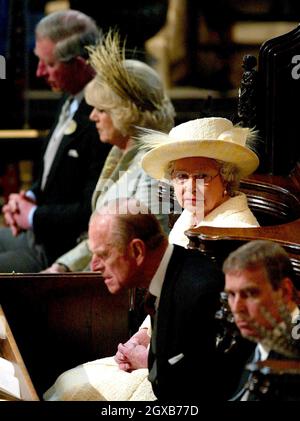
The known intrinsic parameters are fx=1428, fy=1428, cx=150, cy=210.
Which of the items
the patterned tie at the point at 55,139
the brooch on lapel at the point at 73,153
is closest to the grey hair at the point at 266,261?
the brooch on lapel at the point at 73,153

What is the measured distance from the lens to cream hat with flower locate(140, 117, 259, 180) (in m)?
3.70

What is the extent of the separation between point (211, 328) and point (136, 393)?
1.34ft

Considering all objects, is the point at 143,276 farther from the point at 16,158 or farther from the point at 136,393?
the point at 16,158

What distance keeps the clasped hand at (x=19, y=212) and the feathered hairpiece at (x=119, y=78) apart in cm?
110

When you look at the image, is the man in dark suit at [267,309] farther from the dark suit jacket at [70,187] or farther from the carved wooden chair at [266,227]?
the dark suit jacket at [70,187]

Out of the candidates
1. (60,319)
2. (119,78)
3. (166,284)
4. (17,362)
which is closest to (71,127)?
(119,78)

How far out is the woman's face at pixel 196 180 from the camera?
3699 millimetres

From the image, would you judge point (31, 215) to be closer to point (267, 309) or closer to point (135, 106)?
point (135, 106)

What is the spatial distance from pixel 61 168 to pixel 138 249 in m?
2.73

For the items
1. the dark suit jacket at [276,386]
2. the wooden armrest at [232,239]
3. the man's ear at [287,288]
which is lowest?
the dark suit jacket at [276,386]

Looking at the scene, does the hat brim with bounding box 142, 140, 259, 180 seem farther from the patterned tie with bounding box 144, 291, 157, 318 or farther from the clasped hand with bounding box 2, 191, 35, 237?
the clasped hand with bounding box 2, 191, 35, 237

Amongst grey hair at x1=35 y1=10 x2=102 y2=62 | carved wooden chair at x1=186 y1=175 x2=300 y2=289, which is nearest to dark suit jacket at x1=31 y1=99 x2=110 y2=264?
grey hair at x1=35 y1=10 x2=102 y2=62

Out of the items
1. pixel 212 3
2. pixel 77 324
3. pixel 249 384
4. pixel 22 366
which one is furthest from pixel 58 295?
pixel 212 3

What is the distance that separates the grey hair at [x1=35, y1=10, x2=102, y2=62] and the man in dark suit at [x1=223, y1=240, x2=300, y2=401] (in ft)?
10.1
